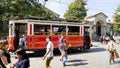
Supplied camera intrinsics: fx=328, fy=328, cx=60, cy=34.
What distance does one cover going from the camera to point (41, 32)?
75.1 ft

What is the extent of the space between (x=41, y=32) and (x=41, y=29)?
8.6 inches

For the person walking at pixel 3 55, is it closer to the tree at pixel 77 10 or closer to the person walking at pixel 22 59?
the person walking at pixel 22 59

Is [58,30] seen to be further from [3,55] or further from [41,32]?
[3,55]

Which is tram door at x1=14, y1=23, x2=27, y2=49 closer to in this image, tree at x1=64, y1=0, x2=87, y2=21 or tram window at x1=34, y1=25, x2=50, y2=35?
tram window at x1=34, y1=25, x2=50, y2=35

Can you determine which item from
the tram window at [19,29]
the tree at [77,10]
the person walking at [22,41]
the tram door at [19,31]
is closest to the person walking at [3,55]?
the person walking at [22,41]

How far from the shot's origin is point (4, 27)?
46250mm

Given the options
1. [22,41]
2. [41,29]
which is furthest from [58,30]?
[22,41]

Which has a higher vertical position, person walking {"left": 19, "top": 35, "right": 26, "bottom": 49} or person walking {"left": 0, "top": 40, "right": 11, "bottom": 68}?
person walking {"left": 0, "top": 40, "right": 11, "bottom": 68}

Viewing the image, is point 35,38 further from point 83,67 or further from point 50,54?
point 50,54

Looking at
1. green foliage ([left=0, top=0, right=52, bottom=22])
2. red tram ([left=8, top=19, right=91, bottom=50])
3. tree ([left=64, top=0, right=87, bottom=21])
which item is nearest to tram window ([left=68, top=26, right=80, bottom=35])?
red tram ([left=8, top=19, right=91, bottom=50])

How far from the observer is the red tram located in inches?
870

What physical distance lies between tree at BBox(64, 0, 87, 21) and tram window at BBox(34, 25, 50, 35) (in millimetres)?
33783

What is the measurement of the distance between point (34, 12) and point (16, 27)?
15.2 meters

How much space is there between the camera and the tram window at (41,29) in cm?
2255
